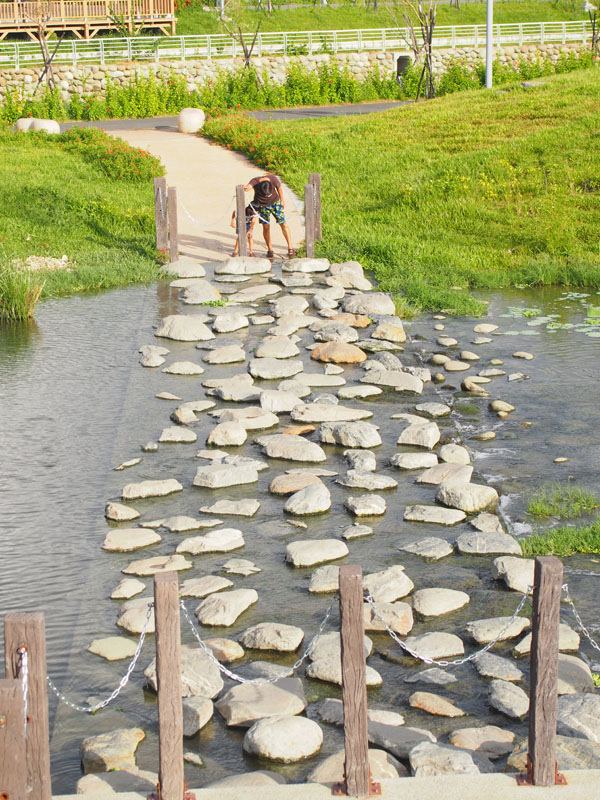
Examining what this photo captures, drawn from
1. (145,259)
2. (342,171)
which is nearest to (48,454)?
(145,259)

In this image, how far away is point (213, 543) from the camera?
23.1ft

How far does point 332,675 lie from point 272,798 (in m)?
1.31

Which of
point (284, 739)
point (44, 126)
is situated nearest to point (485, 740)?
point (284, 739)

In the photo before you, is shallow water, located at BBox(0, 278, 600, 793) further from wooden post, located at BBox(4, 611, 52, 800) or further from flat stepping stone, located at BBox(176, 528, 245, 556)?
wooden post, located at BBox(4, 611, 52, 800)

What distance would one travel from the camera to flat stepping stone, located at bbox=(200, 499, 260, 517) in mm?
7590

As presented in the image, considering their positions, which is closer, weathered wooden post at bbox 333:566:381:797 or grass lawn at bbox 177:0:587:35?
weathered wooden post at bbox 333:566:381:797

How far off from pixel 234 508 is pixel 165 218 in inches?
347

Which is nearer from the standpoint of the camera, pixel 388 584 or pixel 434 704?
pixel 434 704

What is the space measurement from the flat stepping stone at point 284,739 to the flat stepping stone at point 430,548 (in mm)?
2205

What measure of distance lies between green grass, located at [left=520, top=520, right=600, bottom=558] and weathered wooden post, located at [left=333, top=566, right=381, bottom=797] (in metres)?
2.95

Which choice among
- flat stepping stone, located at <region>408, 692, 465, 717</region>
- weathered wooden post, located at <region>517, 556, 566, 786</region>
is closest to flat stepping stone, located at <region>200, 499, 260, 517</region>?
flat stepping stone, located at <region>408, 692, 465, 717</region>

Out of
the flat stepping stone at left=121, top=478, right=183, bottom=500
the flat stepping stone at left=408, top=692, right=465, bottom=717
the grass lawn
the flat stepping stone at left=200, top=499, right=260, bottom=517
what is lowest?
the flat stepping stone at left=408, top=692, right=465, bottom=717

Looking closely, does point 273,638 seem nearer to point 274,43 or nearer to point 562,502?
point 562,502

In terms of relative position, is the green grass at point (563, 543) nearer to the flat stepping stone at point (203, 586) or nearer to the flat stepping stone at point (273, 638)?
the flat stepping stone at point (273, 638)
